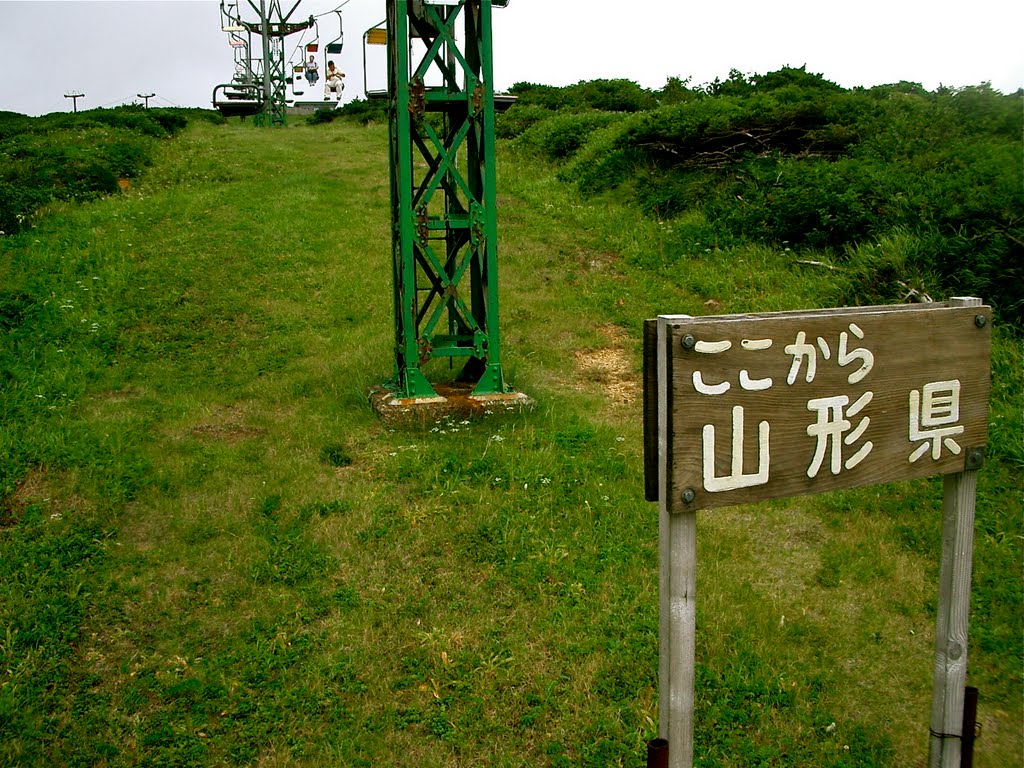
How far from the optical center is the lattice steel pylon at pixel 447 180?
22.0 ft

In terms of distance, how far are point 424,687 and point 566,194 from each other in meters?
12.1

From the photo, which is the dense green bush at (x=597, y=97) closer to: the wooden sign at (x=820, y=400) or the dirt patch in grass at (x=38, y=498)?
the dirt patch in grass at (x=38, y=498)

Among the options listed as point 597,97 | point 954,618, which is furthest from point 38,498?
point 597,97

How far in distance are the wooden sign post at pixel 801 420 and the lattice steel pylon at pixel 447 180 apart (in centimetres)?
440

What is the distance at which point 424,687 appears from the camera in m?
3.92

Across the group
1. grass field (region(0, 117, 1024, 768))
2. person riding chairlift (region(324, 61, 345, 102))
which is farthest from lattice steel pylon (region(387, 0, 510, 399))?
person riding chairlift (region(324, 61, 345, 102))

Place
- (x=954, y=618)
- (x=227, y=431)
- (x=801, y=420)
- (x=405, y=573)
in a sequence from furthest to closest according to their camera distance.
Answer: (x=227, y=431) < (x=405, y=573) < (x=954, y=618) < (x=801, y=420)

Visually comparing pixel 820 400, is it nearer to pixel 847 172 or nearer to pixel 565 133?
pixel 847 172

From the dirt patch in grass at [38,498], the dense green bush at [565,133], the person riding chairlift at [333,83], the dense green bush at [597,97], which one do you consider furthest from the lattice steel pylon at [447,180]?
the person riding chairlift at [333,83]

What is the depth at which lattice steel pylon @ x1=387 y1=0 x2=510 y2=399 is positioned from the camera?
6.71 m

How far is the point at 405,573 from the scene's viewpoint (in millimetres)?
4809

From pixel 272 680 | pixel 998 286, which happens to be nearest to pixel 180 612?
pixel 272 680

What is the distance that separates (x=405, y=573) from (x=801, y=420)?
2.91 meters

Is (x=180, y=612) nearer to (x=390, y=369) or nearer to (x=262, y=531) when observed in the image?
(x=262, y=531)
